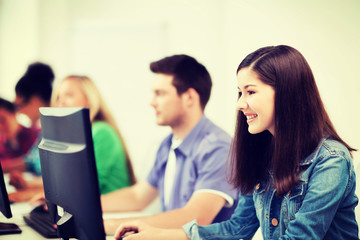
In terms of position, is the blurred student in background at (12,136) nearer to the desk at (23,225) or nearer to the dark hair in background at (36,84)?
the dark hair in background at (36,84)

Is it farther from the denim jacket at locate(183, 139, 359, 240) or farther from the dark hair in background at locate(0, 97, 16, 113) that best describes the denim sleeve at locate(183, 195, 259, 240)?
the dark hair in background at locate(0, 97, 16, 113)

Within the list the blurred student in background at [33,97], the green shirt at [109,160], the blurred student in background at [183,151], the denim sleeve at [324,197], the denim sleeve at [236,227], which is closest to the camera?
the denim sleeve at [324,197]

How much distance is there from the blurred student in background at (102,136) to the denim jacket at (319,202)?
1.24m

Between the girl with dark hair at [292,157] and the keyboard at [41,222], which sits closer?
the girl with dark hair at [292,157]

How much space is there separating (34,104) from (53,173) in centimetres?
213

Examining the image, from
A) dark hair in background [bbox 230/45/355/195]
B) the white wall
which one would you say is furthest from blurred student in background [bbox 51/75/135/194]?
the white wall

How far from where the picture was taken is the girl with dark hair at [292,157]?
0.99 metres

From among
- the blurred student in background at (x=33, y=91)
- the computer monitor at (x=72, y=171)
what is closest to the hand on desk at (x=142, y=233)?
the computer monitor at (x=72, y=171)

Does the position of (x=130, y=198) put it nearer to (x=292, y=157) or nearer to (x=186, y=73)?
(x=186, y=73)

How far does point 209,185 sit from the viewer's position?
1.63 meters

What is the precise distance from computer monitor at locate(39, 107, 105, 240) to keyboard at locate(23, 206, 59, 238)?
0.31 meters

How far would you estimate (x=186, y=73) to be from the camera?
1.97 m

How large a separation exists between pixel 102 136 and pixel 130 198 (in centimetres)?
45

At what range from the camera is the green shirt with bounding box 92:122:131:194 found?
2234 millimetres
